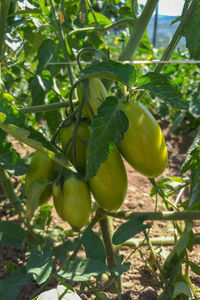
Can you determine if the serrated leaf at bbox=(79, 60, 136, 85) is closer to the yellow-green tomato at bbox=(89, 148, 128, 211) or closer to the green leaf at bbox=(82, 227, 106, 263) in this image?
the yellow-green tomato at bbox=(89, 148, 128, 211)

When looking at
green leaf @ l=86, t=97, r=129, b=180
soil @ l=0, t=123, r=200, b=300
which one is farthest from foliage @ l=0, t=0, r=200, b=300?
soil @ l=0, t=123, r=200, b=300

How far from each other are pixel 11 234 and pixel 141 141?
0.46 meters

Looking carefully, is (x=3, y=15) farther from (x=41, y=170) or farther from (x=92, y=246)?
(x=92, y=246)

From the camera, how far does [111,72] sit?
0.60 m

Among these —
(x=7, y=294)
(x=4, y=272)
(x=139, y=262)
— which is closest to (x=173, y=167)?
(x=139, y=262)

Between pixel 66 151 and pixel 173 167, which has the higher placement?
pixel 66 151

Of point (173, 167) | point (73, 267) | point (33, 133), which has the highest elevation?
point (33, 133)

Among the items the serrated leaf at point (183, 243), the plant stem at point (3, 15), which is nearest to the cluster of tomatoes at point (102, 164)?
the serrated leaf at point (183, 243)

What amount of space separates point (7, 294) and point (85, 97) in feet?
1.58

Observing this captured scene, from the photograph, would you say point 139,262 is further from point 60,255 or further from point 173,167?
point 173,167

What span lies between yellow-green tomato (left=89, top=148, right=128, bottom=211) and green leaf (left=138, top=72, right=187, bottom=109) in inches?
7.5

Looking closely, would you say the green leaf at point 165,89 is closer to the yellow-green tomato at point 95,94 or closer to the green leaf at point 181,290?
the yellow-green tomato at point 95,94

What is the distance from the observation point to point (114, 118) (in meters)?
0.63

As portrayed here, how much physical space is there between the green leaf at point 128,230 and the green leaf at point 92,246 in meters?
0.04
